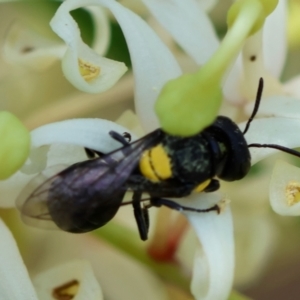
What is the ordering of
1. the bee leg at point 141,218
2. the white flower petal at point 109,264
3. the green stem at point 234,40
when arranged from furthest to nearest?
the white flower petal at point 109,264, the bee leg at point 141,218, the green stem at point 234,40

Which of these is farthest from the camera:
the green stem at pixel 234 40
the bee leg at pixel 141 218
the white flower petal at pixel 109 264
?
the white flower petal at pixel 109 264

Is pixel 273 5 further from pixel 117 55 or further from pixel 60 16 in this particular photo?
pixel 117 55

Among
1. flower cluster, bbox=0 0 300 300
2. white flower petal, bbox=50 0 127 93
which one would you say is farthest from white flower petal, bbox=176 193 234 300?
white flower petal, bbox=50 0 127 93

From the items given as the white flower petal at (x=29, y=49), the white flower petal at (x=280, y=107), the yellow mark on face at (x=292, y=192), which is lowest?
the yellow mark on face at (x=292, y=192)

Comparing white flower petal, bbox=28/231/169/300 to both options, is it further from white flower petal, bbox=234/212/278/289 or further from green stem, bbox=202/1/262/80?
green stem, bbox=202/1/262/80

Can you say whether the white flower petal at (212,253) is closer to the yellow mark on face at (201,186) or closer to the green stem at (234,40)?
the yellow mark on face at (201,186)

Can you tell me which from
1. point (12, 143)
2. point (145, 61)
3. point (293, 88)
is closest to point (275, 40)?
point (293, 88)

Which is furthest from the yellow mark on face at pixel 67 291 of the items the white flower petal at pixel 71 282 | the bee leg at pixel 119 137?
the bee leg at pixel 119 137

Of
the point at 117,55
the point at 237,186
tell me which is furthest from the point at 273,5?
the point at 117,55
